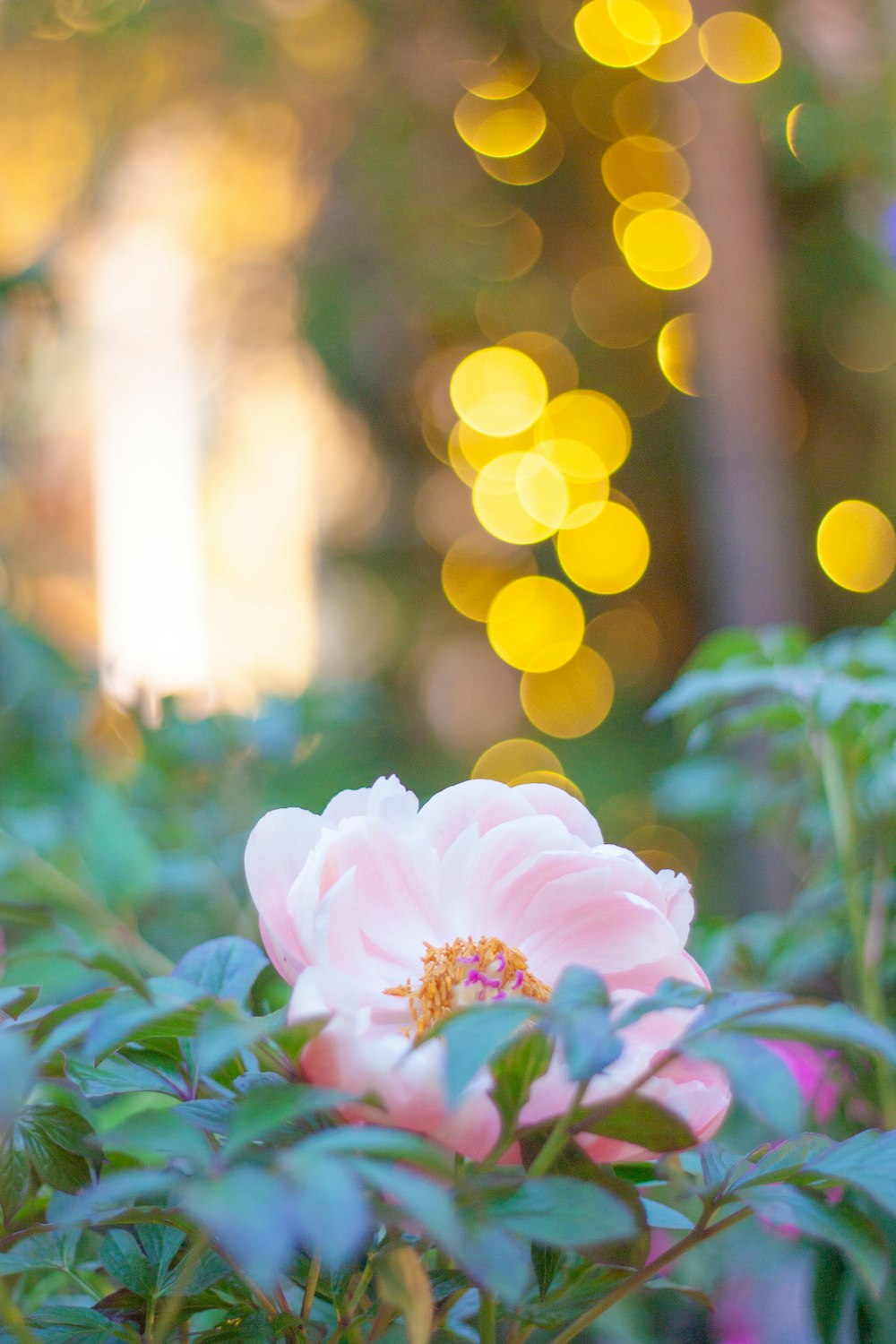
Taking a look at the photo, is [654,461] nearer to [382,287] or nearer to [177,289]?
[382,287]

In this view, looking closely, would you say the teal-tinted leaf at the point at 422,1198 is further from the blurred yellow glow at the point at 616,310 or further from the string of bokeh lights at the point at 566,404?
the blurred yellow glow at the point at 616,310

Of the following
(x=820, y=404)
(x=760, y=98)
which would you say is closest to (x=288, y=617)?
(x=820, y=404)

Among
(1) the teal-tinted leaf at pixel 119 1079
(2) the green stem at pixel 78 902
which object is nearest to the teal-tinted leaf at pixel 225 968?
(1) the teal-tinted leaf at pixel 119 1079

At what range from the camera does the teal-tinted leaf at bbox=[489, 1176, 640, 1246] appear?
4.9 inches

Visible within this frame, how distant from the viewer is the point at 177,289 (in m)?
1.48

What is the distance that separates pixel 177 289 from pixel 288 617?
0.48 m

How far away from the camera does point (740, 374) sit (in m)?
1.14

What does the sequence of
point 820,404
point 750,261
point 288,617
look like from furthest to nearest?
point 288,617, point 820,404, point 750,261

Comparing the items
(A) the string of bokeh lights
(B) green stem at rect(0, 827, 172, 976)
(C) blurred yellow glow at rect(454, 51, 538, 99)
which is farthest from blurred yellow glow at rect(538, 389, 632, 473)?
(B) green stem at rect(0, 827, 172, 976)

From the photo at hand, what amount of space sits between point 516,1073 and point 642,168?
1411mm

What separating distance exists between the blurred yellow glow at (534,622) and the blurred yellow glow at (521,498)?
64 mm

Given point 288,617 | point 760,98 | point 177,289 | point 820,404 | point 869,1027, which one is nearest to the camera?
point 869,1027

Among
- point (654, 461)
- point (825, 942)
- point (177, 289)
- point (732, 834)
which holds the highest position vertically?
point (177, 289)

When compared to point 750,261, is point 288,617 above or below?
below
